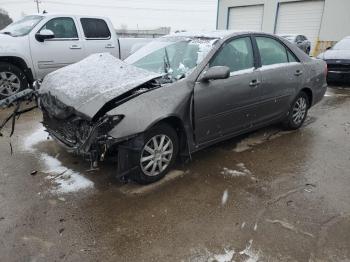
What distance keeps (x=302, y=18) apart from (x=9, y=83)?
1773cm

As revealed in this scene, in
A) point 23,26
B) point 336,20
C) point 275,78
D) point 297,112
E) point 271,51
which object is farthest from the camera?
point 336,20

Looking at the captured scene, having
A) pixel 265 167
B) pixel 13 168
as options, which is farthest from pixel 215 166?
pixel 13 168

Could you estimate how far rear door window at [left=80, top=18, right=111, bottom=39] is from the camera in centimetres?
805

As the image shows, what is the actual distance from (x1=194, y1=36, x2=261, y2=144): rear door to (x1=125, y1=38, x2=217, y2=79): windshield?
8.2 inches

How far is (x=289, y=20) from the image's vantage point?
2036 cm

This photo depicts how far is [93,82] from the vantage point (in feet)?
12.2

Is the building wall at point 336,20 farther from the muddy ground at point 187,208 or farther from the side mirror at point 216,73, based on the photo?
the side mirror at point 216,73

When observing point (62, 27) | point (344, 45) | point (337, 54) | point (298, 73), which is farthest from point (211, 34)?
point (344, 45)

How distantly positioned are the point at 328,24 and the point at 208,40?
677 inches

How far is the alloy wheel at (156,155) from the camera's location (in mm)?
3570

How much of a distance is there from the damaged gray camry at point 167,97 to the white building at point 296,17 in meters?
14.4

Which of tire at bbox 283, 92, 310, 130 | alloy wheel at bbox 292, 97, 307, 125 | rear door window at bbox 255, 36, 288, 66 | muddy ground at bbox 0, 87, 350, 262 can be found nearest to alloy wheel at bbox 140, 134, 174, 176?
muddy ground at bbox 0, 87, 350, 262

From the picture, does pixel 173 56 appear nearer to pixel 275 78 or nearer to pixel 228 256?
pixel 275 78

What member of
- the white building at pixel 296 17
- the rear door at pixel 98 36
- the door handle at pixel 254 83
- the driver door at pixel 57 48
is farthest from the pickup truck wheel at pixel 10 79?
the white building at pixel 296 17
